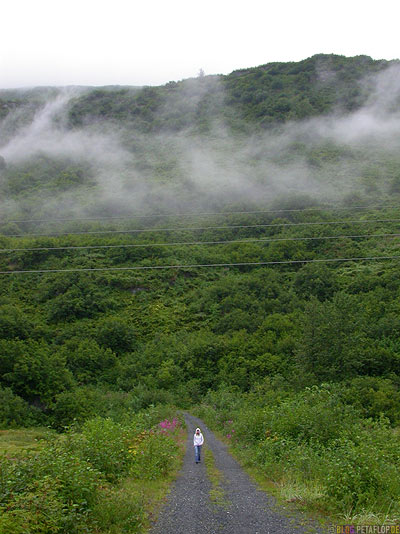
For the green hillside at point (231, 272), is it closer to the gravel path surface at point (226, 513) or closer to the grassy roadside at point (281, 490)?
the grassy roadside at point (281, 490)

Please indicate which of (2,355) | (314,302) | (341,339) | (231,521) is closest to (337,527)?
(231,521)

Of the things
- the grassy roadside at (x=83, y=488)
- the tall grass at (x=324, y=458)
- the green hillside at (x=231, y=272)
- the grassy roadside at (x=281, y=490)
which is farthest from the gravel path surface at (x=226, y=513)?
the green hillside at (x=231, y=272)

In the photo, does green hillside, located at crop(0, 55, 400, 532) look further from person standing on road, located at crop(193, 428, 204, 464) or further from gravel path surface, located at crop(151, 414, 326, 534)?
person standing on road, located at crop(193, 428, 204, 464)

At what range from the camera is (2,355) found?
37.0 meters

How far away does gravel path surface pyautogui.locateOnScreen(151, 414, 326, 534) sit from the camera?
27.0ft

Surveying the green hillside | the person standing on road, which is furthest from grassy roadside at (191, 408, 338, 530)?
the person standing on road

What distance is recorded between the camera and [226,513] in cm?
917

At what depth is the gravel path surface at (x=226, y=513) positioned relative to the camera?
822 cm

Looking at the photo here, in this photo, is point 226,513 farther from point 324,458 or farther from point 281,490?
point 324,458

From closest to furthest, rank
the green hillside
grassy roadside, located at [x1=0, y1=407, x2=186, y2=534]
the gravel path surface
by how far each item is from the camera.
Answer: grassy roadside, located at [x1=0, y1=407, x2=186, y2=534] → the gravel path surface → the green hillside

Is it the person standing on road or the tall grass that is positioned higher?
the tall grass

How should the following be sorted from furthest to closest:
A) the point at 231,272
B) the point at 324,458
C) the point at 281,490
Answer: the point at 231,272
the point at 324,458
the point at 281,490

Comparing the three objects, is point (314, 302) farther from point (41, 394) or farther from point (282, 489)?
point (282, 489)

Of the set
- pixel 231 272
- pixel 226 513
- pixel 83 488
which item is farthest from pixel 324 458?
pixel 231 272
